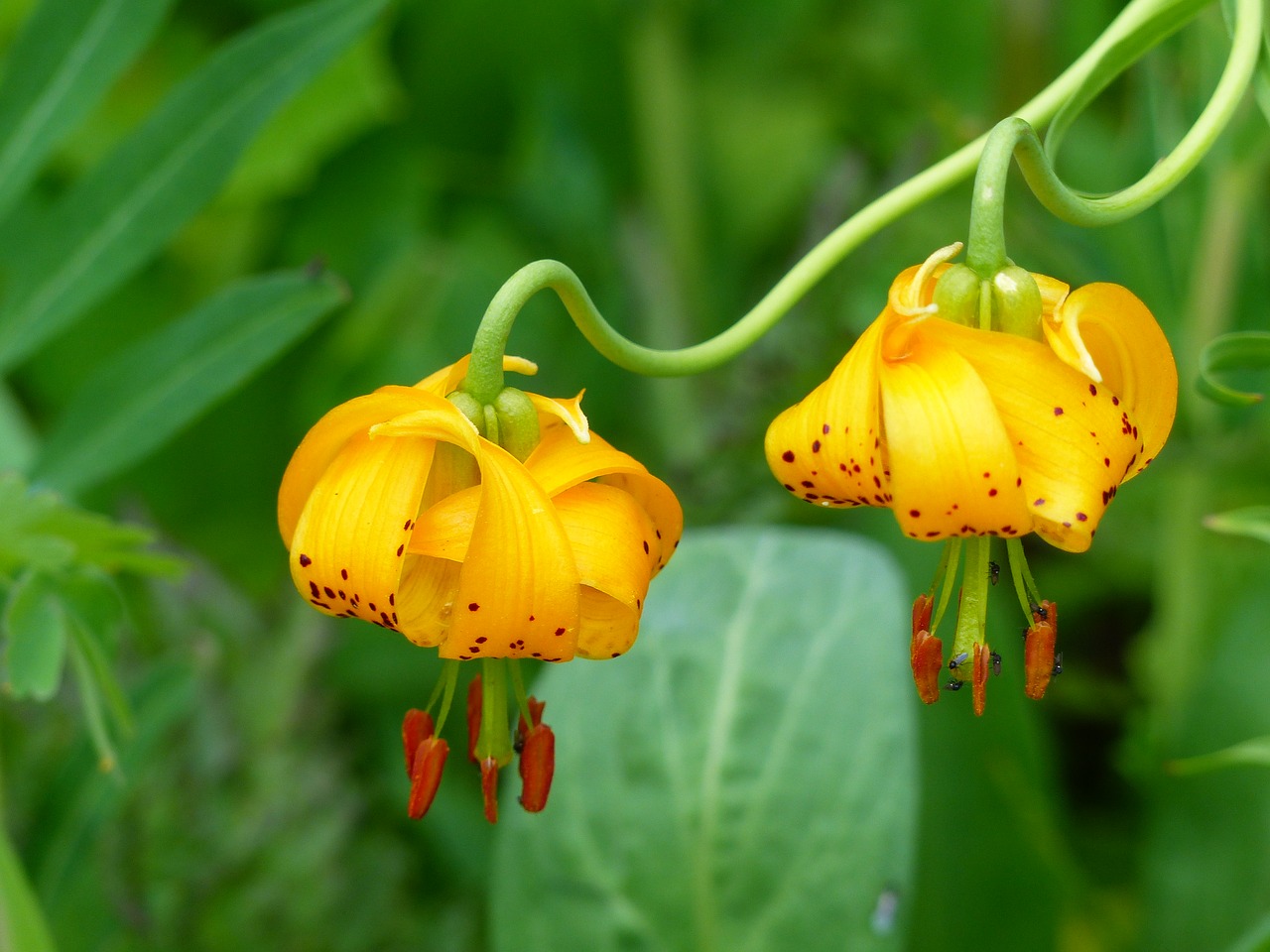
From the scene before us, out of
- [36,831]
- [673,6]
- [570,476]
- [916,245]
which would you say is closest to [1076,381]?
[570,476]

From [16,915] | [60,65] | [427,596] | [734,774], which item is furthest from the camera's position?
[734,774]

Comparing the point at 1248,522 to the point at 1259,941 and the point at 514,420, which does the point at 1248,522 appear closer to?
the point at 1259,941

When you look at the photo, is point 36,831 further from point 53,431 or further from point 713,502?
point 713,502

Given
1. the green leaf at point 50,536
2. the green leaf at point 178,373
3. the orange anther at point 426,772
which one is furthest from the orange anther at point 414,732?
the green leaf at point 178,373

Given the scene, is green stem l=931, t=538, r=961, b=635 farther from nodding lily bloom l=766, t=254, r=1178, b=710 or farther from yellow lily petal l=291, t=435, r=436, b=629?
yellow lily petal l=291, t=435, r=436, b=629

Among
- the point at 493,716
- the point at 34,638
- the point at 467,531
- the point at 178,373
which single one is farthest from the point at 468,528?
the point at 178,373

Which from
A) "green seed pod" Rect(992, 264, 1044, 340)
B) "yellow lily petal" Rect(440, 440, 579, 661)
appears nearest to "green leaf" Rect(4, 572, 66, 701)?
"yellow lily petal" Rect(440, 440, 579, 661)
